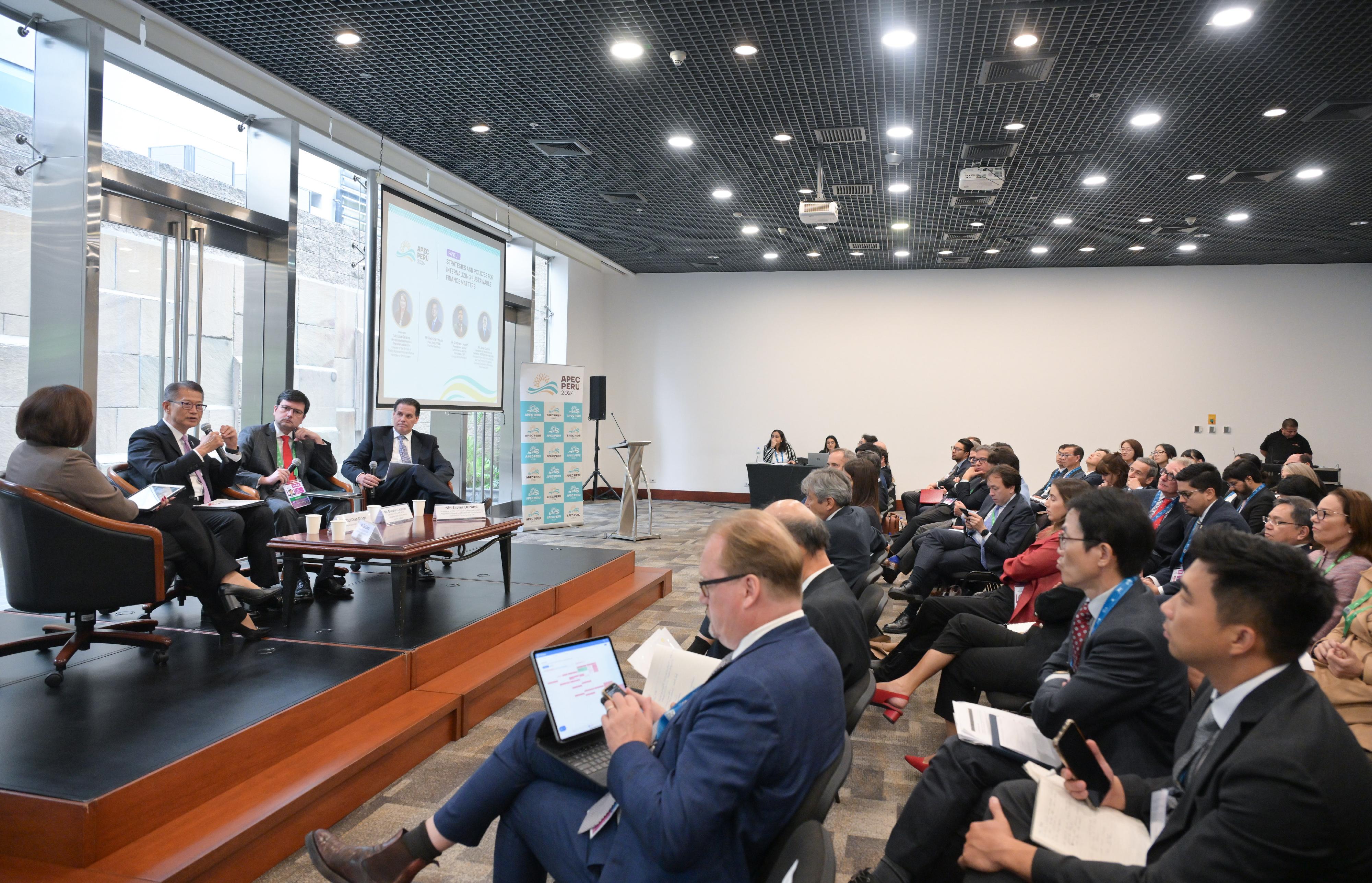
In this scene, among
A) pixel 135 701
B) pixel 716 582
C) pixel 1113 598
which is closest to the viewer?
pixel 716 582

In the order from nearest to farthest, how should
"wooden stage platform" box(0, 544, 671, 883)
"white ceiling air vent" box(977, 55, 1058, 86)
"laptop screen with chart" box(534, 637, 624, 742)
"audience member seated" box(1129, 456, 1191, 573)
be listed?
"laptop screen with chart" box(534, 637, 624, 742) → "wooden stage platform" box(0, 544, 671, 883) → "audience member seated" box(1129, 456, 1191, 573) → "white ceiling air vent" box(977, 55, 1058, 86)

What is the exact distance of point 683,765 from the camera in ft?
4.73

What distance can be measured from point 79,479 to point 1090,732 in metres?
3.59

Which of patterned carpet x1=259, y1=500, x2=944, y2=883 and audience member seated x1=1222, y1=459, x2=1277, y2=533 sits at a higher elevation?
audience member seated x1=1222, y1=459, x2=1277, y2=533

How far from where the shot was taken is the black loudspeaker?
431 inches

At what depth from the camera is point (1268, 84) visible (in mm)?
5484

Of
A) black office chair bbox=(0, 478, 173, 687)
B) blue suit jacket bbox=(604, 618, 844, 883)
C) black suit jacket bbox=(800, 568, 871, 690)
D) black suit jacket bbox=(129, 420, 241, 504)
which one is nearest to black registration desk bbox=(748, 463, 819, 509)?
black suit jacket bbox=(129, 420, 241, 504)

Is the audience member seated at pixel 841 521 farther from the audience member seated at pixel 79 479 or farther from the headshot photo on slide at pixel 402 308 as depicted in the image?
the headshot photo on slide at pixel 402 308

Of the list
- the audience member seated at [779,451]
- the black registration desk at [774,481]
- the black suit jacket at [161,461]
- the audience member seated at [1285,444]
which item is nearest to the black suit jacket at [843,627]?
the black suit jacket at [161,461]

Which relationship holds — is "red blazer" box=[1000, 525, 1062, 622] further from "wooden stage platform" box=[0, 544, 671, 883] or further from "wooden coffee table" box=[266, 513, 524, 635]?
"wooden coffee table" box=[266, 513, 524, 635]

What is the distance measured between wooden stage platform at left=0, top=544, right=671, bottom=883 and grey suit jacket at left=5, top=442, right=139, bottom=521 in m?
0.67

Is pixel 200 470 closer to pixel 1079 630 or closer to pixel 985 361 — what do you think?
pixel 1079 630

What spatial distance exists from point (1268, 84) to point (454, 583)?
628cm

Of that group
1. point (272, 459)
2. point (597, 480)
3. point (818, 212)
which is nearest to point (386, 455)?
point (272, 459)
